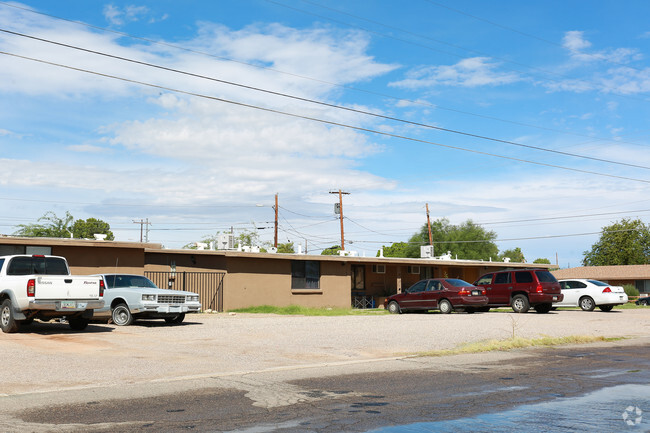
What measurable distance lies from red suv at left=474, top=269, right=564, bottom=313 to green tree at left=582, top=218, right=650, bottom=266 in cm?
7190

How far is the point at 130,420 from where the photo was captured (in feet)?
22.5

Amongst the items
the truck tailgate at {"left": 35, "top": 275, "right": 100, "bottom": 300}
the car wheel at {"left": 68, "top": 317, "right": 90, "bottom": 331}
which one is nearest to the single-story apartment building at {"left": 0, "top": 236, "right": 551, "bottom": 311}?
the car wheel at {"left": 68, "top": 317, "right": 90, "bottom": 331}

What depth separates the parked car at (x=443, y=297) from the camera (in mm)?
25641

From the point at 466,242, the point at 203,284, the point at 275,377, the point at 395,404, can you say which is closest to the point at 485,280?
the point at 203,284

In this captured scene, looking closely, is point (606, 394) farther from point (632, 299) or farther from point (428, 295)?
point (632, 299)

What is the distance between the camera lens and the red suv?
25.8m

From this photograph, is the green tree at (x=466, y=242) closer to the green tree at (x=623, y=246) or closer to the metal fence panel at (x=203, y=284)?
the green tree at (x=623, y=246)

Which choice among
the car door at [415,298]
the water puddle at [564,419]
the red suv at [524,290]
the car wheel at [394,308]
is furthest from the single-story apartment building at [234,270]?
the water puddle at [564,419]

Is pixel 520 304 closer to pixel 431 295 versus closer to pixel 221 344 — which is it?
pixel 431 295

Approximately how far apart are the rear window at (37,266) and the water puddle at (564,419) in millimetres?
13155

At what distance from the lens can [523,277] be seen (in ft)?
87.0

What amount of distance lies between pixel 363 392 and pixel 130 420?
310 cm

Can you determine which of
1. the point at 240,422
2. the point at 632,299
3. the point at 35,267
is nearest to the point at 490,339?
the point at 240,422

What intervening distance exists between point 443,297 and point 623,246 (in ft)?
256
